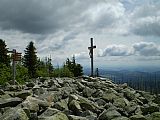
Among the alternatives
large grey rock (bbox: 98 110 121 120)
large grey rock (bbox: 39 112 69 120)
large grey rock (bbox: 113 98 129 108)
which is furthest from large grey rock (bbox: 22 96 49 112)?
large grey rock (bbox: 113 98 129 108)

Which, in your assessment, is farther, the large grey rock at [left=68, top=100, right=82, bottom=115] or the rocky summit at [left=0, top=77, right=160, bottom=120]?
the large grey rock at [left=68, top=100, right=82, bottom=115]

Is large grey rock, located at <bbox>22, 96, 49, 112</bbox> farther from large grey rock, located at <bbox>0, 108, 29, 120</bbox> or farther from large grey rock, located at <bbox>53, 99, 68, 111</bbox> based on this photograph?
large grey rock, located at <bbox>0, 108, 29, 120</bbox>

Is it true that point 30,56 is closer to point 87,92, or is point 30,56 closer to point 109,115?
point 87,92

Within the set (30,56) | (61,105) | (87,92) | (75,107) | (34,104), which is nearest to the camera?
(34,104)

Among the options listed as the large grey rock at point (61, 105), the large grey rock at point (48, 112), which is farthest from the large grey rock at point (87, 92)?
the large grey rock at point (48, 112)

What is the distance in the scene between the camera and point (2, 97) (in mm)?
14328

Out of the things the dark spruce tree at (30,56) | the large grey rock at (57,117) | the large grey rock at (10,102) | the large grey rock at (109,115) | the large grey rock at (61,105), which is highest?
the dark spruce tree at (30,56)

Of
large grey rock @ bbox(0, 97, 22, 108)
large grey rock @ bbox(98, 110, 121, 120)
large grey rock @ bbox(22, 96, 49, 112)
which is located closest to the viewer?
large grey rock @ bbox(98, 110, 121, 120)

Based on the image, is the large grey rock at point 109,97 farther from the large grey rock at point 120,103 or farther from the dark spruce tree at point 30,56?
the dark spruce tree at point 30,56

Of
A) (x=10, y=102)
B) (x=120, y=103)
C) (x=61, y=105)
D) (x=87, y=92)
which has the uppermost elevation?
(x=87, y=92)

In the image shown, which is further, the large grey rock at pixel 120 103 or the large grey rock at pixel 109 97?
the large grey rock at pixel 109 97

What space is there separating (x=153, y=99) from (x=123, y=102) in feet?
12.7

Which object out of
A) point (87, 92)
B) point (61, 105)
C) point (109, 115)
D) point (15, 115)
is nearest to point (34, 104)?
point (61, 105)

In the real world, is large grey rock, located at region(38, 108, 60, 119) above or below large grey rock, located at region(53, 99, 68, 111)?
below
